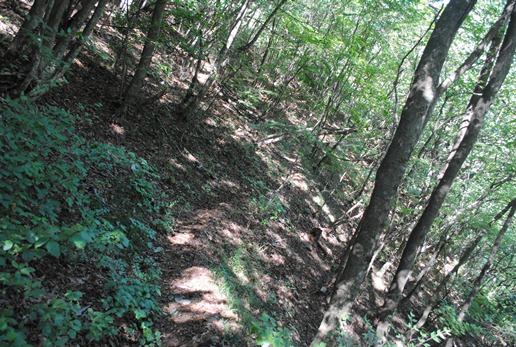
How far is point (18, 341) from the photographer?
1.99m

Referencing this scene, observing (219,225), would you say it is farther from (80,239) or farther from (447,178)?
(447,178)

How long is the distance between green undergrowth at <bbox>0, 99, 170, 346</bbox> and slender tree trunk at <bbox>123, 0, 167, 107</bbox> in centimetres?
252

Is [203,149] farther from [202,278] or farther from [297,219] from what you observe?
[202,278]

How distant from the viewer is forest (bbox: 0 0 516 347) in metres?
3.18

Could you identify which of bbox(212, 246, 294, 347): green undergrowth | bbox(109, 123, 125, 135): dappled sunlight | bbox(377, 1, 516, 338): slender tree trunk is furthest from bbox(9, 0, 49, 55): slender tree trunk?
bbox(377, 1, 516, 338): slender tree trunk

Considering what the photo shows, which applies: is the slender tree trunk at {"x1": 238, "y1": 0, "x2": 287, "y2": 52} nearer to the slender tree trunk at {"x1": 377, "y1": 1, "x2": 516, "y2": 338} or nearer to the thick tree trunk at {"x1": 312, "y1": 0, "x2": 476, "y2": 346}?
the slender tree trunk at {"x1": 377, "y1": 1, "x2": 516, "y2": 338}

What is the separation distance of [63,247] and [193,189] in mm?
4432

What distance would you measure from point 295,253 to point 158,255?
4.96 metres

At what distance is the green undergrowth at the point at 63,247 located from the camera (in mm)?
2385

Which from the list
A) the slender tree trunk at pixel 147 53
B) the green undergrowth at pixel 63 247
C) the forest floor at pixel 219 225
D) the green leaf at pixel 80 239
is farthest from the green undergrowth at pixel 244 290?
the slender tree trunk at pixel 147 53

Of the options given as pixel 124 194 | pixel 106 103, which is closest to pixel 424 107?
pixel 124 194

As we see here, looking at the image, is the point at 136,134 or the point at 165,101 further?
the point at 165,101

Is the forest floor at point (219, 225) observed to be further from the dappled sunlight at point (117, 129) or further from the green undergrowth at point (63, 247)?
the green undergrowth at point (63, 247)

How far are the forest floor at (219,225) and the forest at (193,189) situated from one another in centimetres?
4
